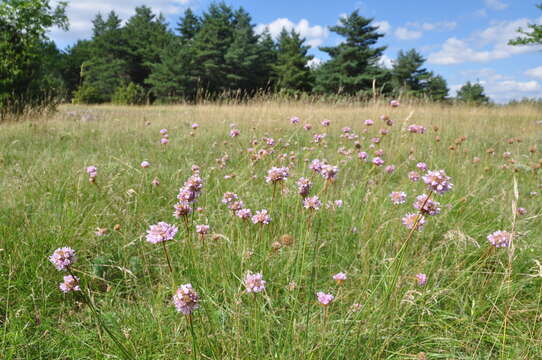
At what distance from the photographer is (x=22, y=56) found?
327 inches

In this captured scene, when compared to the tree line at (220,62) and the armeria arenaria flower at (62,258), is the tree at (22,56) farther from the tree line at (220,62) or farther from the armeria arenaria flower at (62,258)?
the tree line at (220,62)

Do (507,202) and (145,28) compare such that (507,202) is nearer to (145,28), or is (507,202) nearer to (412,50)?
(412,50)

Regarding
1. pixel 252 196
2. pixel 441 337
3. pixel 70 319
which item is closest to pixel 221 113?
pixel 252 196

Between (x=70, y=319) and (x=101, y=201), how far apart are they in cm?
100

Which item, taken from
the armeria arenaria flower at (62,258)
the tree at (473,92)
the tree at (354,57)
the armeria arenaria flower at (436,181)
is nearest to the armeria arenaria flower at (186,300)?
the armeria arenaria flower at (62,258)

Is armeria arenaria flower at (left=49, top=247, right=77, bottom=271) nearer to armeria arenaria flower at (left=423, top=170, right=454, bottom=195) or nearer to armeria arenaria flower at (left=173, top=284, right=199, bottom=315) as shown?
armeria arenaria flower at (left=173, top=284, right=199, bottom=315)

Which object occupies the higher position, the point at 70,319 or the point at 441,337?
the point at 441,337

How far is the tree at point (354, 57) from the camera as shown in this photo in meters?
28.5

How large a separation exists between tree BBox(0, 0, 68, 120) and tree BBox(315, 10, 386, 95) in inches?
925

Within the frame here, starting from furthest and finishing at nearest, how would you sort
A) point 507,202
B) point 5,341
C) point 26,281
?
point 507,202
point 26,281
point 5,341

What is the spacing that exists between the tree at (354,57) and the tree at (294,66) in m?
3.96

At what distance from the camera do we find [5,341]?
1225 mm

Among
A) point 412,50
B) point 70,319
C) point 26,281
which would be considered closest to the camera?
point 70,319

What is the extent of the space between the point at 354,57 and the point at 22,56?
26.3 metres
